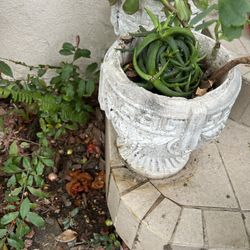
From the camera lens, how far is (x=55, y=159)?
2.20m

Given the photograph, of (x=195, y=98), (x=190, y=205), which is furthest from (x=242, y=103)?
(x=195, y=98)

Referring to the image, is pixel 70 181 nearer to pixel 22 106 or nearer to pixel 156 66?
pixel 22 106

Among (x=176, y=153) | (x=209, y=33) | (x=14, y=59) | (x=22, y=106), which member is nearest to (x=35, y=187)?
(x=22, y=106)

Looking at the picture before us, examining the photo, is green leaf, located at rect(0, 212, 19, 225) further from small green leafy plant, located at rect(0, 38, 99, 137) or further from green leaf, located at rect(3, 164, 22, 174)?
small green leafy plant, located at rect(0, 38, 99, 137)

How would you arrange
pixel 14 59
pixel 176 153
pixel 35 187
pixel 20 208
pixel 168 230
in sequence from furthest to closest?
1. pixel 14 59
2. pixel 35 187
3. pixel 20 208
4. pixel 168 230
5. pixel 176 153

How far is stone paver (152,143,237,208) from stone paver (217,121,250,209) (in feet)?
0.13

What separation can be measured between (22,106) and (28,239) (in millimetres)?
786

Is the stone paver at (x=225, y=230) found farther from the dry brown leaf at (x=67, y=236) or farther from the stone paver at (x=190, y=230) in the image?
the dry brown leaf at (x=67, y=236)

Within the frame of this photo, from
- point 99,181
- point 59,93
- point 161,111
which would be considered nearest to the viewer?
point 161,111

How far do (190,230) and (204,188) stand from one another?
0.22m

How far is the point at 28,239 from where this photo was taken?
1.95m

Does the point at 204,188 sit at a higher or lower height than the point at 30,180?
higher

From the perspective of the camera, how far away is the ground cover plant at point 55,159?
6.40 feet

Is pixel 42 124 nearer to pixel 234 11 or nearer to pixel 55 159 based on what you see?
pixel 55 159
